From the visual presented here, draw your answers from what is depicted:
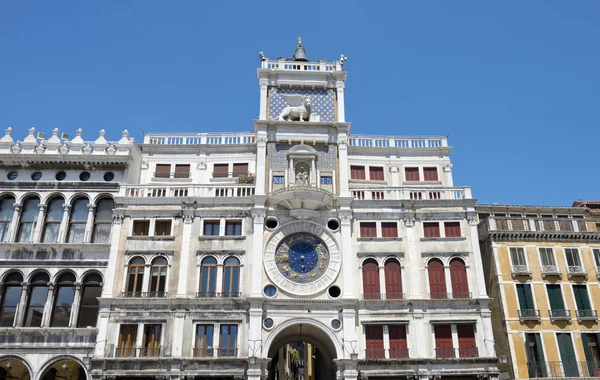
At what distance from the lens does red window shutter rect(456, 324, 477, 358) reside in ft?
118

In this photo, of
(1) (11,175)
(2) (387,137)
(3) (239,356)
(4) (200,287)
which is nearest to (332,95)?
(2) (387,137)

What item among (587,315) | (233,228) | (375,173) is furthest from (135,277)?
(587,315)

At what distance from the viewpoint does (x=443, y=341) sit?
36.3 meters

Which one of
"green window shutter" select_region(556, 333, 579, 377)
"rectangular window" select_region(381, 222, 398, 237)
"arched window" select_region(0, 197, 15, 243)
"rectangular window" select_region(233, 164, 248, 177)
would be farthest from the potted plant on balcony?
"green window shutter" select_region(556, 333, 579, 377)

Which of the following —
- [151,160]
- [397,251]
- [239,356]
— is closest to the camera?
[239,356]

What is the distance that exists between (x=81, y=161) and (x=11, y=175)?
5.66 m

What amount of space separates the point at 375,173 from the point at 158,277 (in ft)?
62.1

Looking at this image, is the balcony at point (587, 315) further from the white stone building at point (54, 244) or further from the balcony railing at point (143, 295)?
the white stone building at point (54, 244)

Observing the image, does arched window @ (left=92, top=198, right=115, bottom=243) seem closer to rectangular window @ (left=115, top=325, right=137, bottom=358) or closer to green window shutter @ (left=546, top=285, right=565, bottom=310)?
rectangular window @ (left=115, top=325, right=137, bottom=358)

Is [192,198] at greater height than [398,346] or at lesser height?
greater

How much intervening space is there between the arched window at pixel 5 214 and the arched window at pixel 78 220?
4.44 m

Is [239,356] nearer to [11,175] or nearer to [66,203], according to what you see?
[66,203]

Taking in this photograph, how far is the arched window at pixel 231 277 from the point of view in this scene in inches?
1462

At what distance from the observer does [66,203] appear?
40031mm
